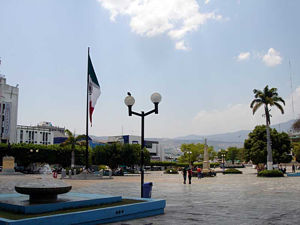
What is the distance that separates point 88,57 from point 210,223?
85.5 ft

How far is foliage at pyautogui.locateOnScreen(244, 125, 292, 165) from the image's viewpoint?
163 feet

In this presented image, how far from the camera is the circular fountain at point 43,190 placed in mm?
9250

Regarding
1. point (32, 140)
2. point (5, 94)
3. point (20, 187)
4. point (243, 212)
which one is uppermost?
point (5, 94)

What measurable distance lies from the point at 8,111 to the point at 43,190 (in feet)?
271

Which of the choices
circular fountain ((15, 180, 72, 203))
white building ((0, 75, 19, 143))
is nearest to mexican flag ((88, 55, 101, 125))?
circular fountain ((15, 180, 72, 203))

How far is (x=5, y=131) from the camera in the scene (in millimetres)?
83875

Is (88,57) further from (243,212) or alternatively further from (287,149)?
(287,149)

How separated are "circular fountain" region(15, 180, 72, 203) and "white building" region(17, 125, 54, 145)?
10551cm

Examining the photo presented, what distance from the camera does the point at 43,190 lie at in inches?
364

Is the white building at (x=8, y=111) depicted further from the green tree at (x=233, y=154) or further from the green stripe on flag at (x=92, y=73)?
the green tree at (x=233, y=154)

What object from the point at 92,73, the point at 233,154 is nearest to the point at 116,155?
the point at 92,73

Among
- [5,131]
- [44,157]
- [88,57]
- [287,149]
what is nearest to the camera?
[88,57]

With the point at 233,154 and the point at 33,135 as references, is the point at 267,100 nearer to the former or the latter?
the point at 33,135

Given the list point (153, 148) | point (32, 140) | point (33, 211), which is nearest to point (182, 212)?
point (33, 211)
